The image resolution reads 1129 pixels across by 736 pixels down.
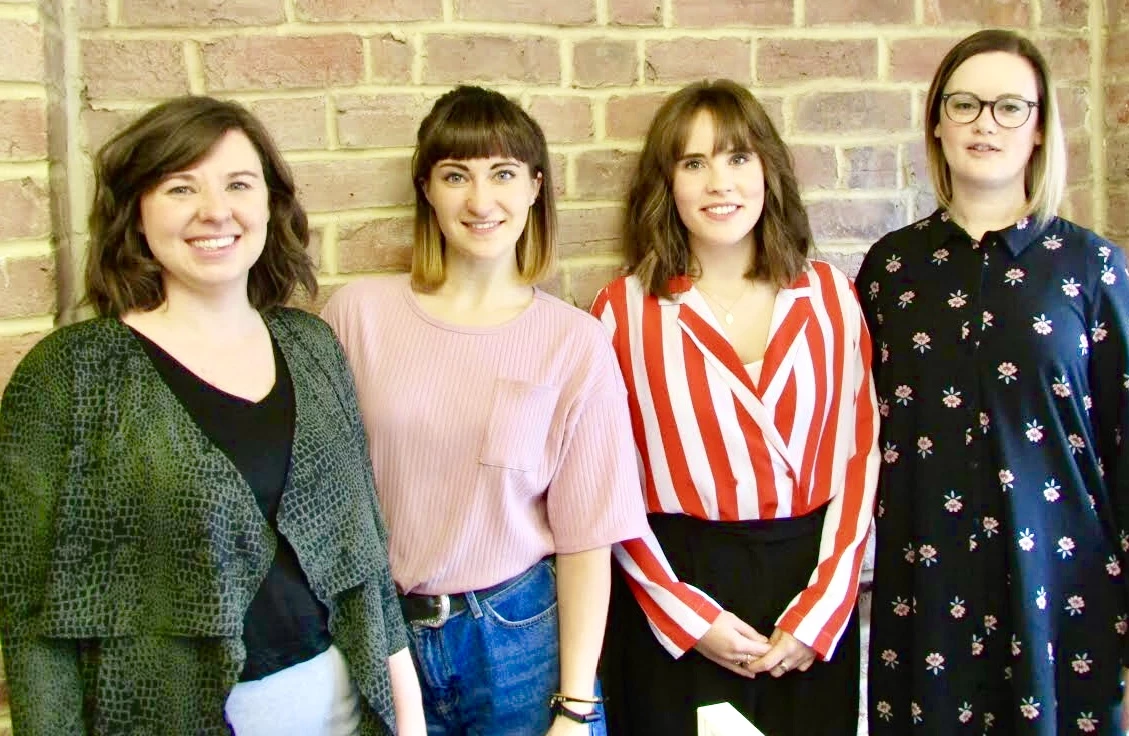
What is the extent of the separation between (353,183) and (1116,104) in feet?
5.23

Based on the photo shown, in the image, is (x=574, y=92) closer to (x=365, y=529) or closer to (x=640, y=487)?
(x=640, y=487)

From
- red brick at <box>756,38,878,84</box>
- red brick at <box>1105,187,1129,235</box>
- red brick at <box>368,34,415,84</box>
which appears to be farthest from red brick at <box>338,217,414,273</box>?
red brick at <box>1105,187,1129,235</box>

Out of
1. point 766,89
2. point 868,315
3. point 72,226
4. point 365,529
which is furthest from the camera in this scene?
point 766,89

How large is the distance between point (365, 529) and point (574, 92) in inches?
36.5

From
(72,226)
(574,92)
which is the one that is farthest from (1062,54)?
(72,226)

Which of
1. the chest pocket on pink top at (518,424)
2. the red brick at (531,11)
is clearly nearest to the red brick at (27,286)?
the chest pocket on pink top at (518,424)

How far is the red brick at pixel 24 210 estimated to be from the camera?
143 cm

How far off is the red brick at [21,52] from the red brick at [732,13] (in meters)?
1.10

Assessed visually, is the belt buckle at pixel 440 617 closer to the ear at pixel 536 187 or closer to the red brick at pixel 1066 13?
the ear at pixel 536 187

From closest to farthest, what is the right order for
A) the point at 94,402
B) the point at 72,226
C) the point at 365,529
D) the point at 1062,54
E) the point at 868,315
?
the point at 94,402 < the point at 365,529 < the point at 72,226 < the point at 868,315 < the point at 1062,54

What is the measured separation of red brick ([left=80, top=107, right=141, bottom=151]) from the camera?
1636mm

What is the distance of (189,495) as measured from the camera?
3.96 ft

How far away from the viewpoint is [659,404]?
1699mm

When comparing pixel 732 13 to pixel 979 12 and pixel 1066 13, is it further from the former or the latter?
pixel 1066 13
